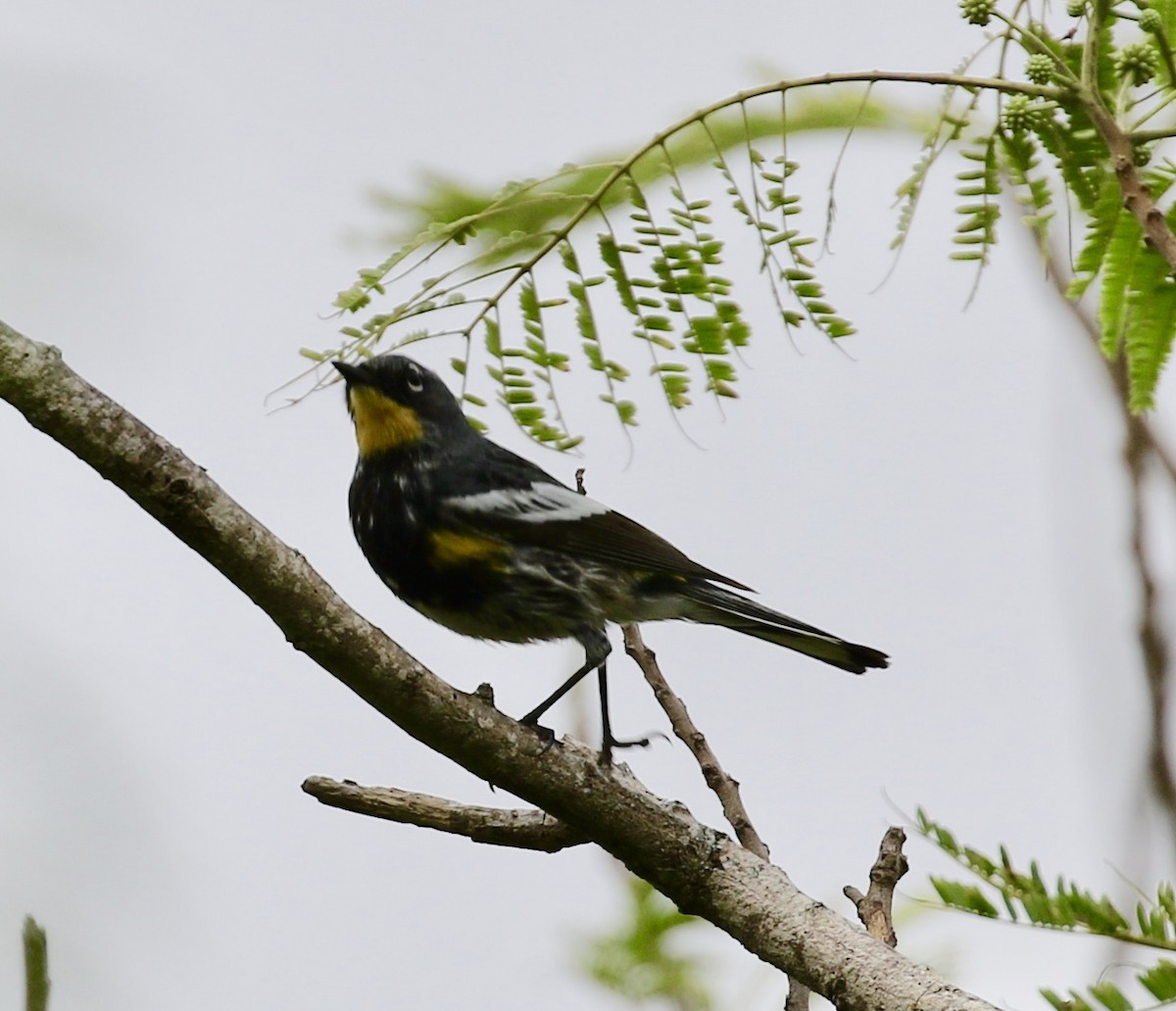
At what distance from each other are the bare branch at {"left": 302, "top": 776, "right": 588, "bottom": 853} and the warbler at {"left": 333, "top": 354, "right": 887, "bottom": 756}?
656 millimetres

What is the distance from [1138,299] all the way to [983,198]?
14.6 inches

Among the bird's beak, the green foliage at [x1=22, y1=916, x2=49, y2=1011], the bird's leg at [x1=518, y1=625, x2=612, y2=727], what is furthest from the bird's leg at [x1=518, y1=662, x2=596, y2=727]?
the green foliage at [x1=22, y1=916, x2=49, y2=1011]

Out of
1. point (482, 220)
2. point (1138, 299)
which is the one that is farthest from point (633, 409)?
point (1138, 299)

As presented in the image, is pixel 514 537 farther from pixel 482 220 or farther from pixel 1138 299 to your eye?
pixel 1138 299

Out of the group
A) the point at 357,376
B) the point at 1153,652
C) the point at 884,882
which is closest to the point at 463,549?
the point at 357,376

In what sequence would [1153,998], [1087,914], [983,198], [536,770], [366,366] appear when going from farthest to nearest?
[366,366]
[536,770]
[983,198]
[1087,914]
[1153,998]

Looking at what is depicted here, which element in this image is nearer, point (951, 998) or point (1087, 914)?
point (1087, 914)

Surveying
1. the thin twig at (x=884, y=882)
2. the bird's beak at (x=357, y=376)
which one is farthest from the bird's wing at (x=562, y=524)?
the thin twig at (x=884, y=882)

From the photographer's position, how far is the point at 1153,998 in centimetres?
228

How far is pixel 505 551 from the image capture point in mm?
4660

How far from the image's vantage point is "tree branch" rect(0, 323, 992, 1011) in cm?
267

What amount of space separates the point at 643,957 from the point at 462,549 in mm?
1295

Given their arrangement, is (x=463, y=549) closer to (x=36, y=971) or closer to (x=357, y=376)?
(x=357, y=376)

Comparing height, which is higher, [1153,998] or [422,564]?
[422,564]
